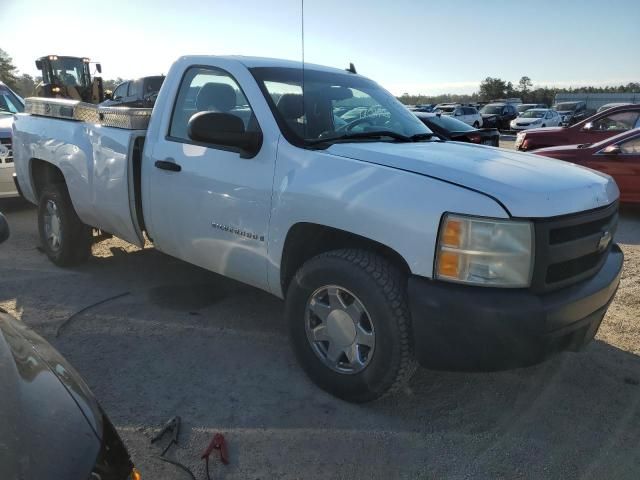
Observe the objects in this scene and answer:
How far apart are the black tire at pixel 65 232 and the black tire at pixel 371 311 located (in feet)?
9.71

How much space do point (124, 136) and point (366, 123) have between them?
184 centimetres

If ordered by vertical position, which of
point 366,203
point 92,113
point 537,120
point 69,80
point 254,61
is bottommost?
point 537,120

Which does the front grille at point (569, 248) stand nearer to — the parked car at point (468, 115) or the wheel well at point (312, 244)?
the wheel well at point (312, 244)

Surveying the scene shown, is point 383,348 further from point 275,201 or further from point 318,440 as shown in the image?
point 275,201

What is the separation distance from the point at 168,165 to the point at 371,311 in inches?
72.9

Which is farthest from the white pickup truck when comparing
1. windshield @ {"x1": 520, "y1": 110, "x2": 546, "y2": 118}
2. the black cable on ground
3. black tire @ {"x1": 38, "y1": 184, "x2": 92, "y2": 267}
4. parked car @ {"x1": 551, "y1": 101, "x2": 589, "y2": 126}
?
parked car @ {"x1": 551, "y1": 101, "x2": 589, "y2": 126}

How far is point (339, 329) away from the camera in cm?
296

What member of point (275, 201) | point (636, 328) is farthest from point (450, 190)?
point (636, 328)

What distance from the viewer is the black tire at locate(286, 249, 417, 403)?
8.74 ft

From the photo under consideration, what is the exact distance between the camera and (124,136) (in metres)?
4.07

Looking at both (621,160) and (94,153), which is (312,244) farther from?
(621,160)

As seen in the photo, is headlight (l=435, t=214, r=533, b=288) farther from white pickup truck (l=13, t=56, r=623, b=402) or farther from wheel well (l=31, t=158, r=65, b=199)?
wheel well (l=31, t=158, r=65, b=199)

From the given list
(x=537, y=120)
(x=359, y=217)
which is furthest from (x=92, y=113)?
(x=537, y=120)

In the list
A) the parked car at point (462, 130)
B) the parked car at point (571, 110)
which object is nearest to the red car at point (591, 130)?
the parked car at point (462, 130)
